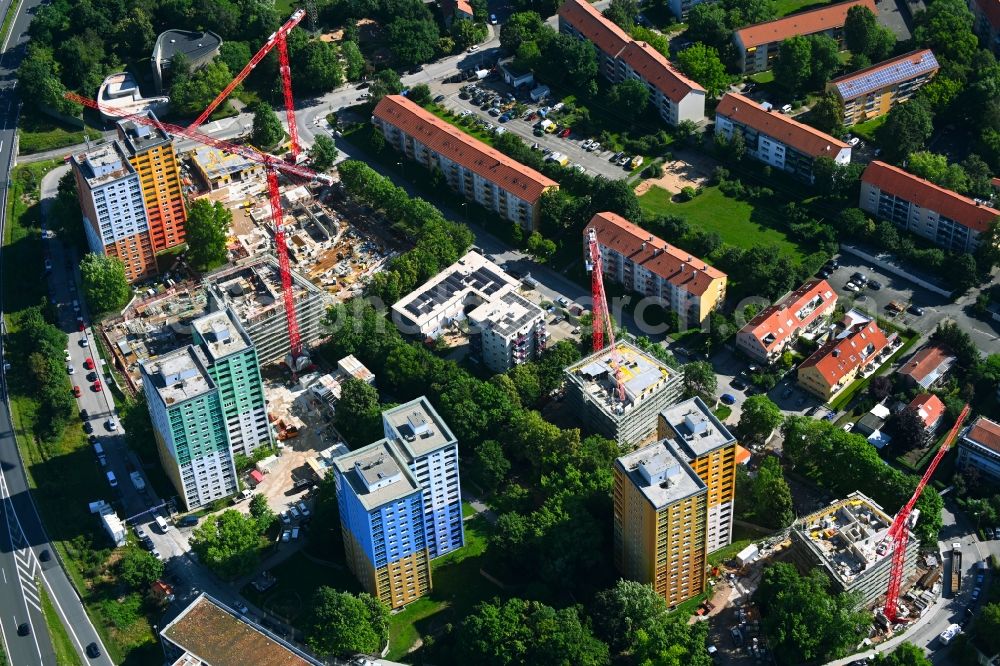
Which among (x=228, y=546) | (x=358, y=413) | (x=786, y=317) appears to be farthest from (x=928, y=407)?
(x=228, y=546)

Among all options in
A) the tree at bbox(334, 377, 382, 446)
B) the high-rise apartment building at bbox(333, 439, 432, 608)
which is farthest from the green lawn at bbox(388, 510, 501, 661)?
the tree at bbox(334, 377, 382, 446)

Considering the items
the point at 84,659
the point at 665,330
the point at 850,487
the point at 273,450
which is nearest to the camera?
the point at 84,659

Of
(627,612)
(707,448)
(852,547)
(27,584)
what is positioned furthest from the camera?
(27,584)

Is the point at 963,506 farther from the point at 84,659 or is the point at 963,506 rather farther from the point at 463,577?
the point at 84,659

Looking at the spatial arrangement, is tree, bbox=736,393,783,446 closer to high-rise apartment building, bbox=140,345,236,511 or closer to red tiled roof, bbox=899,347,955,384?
red tiled roof, bbox=899,347,955,384

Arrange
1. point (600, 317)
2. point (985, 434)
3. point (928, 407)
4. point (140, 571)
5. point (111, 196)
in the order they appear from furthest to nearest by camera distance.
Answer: point (111, 196)
point (600, 317)
point (928, 407)
point (985, 434)
point (140, 571)

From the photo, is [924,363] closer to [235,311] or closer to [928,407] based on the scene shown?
[928,407]

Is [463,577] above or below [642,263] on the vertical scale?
below

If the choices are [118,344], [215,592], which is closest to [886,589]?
[215,592]
